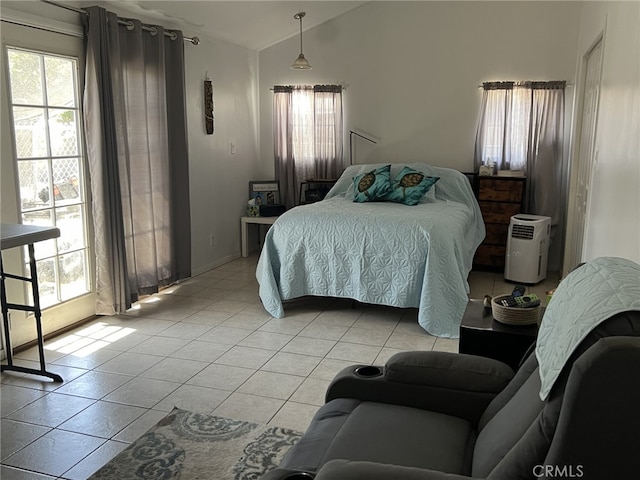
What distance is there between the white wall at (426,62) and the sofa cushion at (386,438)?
14.2ft

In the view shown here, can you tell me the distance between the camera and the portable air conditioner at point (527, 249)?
5.06m

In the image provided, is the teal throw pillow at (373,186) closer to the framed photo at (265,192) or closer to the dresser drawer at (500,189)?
the dresser drawer at (500,189)

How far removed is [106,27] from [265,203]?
2776mm

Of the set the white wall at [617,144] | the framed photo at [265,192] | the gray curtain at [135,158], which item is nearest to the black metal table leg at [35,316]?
the gray curtain at [135,158]

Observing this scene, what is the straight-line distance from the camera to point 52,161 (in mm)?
3752

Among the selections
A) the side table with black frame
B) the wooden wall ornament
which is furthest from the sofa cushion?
the wooden wall ornament

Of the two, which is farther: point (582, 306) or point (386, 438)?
point (386, 438)

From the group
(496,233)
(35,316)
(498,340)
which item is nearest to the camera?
(498,340)

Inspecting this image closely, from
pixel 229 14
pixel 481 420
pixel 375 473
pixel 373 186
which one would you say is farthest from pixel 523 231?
pixel 375 473

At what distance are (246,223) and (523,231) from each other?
291cm

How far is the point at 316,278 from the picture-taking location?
13.9 feet

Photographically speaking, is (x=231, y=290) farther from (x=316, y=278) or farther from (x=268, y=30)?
(x=268, y=30)

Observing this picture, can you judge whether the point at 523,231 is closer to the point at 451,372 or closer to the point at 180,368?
the point at 180,368

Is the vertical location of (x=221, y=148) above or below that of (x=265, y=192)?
above
